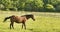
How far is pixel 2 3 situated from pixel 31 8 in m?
11.2

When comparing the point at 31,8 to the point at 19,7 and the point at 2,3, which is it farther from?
the point at 2,3

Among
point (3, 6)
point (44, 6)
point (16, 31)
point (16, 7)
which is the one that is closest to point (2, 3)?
point (3, 6)

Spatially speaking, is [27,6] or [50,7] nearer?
[50,7]

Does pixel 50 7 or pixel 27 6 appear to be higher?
pixel 50 7

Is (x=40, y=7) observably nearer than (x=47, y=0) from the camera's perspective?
Yes

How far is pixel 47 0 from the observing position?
79812 mm

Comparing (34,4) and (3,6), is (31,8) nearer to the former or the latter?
(34,4)

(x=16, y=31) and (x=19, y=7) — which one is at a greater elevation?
(x=16, y=31)

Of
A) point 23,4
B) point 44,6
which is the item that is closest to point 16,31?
point 23,4

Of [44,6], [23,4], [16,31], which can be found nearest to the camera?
Result: [16,31]

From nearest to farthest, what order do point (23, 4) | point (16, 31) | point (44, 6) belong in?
point (16, 31) → point (23, 4) → point (44, 6)

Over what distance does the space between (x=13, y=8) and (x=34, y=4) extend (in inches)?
321

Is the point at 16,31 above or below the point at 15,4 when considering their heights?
above

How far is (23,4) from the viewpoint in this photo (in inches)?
2874
